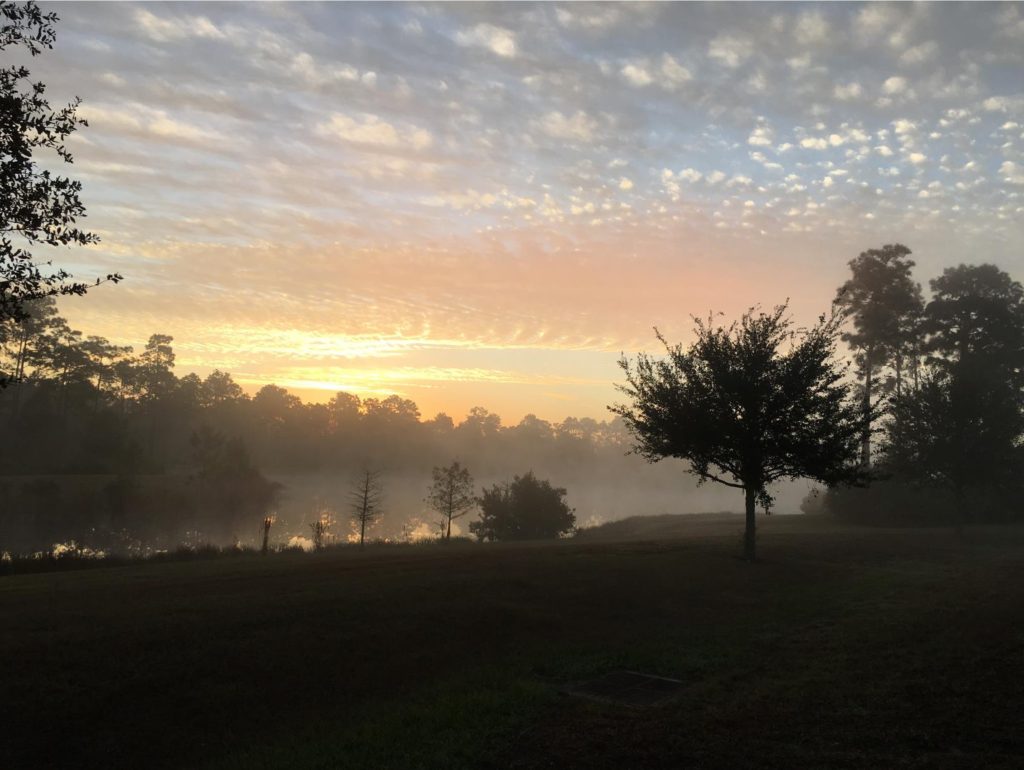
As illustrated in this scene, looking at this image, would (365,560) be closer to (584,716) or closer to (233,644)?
(233,644)

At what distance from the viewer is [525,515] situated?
5362cm

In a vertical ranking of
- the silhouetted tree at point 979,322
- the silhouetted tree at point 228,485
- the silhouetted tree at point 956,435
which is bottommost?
the silhouetted tree at point 228,485

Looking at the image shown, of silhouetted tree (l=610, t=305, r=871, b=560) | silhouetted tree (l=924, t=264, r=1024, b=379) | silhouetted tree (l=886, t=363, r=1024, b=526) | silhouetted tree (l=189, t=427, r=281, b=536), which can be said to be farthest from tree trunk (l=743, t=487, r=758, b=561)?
silhouetted tree (l=189, t=427, r=281, b=536)

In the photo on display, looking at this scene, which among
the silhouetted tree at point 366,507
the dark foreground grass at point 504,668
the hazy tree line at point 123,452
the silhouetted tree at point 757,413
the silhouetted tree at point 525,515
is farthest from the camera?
the hazy tree line at point 123,452

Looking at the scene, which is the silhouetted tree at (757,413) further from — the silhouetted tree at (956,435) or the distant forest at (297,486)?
the silhouetted tree at (956,435)

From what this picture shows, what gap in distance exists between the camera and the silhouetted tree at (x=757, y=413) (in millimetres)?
24156

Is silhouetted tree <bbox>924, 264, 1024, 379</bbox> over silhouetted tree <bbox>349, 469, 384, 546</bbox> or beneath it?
over

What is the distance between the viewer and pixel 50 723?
9.27 meters

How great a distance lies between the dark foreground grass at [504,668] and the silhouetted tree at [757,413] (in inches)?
188

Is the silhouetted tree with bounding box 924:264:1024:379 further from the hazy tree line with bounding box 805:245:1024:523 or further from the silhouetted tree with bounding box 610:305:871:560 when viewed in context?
the silhouetted tree with bounding box 610:305:871:560

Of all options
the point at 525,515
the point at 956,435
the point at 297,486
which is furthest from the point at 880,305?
the point at 297,486

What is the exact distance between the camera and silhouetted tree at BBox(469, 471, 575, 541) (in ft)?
175

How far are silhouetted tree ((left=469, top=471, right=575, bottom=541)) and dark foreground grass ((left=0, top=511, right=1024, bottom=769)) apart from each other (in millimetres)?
32479

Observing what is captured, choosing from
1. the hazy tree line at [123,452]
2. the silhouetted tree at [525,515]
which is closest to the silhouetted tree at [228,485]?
the hazy tree line at [123,452]
